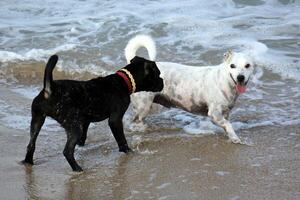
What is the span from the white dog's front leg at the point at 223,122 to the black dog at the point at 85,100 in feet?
2.69

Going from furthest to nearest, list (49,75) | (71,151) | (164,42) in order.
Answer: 1. (164,42)
2. (71,151)
3. (49,75)

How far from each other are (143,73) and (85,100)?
2.59 feet

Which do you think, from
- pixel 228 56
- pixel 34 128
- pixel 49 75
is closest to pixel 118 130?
pixel 34 128

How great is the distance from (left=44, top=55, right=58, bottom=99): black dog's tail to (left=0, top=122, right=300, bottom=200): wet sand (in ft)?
2.36

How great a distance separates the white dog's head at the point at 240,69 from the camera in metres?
6.39

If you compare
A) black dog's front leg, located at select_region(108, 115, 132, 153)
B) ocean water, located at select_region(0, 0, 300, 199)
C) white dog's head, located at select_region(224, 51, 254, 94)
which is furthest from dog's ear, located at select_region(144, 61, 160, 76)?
white dog's head, located at select_region(224, 51, 254, 94)

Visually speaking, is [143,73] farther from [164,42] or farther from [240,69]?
[164,42]

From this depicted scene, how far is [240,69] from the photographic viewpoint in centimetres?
641

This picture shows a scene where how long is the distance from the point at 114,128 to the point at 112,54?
203 inches

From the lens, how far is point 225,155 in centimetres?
579

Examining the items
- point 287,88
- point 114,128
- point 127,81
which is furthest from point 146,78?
point 287,88

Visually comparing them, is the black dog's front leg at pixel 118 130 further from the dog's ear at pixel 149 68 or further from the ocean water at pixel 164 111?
the dog's ear at pixel 149 68

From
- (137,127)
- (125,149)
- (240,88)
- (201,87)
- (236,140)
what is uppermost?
(240,88)

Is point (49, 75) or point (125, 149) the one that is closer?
point (49, 75)
